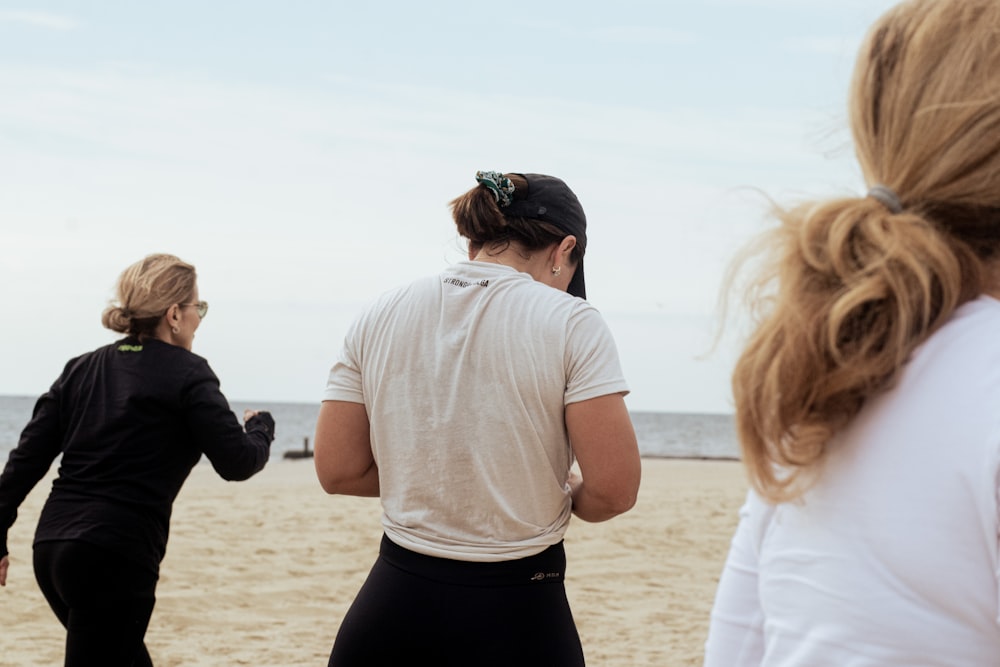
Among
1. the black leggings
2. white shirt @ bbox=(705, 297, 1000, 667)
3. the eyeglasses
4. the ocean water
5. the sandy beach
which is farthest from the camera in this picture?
the ocean water

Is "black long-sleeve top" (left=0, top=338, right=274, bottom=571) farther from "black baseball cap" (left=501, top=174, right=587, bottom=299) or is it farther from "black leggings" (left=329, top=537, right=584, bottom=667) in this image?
"black baseball cap" (left=501, top=174, right=587, bottom=299)

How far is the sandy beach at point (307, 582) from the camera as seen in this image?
651cm

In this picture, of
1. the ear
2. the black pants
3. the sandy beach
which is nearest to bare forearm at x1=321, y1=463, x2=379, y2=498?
the ear

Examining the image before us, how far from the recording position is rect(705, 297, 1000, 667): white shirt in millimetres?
1058

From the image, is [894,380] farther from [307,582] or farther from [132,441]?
[307,582]

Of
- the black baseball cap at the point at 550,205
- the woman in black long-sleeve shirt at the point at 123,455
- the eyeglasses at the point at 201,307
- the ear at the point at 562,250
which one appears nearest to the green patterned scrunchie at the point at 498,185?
the black baseball cap at the point at 550,205

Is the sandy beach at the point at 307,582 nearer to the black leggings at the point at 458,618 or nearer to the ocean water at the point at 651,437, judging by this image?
the black leggings at the point at 458,618

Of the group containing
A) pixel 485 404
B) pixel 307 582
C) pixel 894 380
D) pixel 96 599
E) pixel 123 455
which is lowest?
pixel 307 582

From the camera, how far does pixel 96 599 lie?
3.39 metres

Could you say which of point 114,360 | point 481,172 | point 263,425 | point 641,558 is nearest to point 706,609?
point 641,558

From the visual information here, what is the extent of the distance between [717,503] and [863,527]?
1373 centimetres

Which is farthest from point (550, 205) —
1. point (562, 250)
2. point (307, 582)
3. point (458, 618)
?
point (307, 582)

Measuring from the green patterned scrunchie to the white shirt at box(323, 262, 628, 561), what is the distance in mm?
186

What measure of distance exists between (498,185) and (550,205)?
5.6 inches
